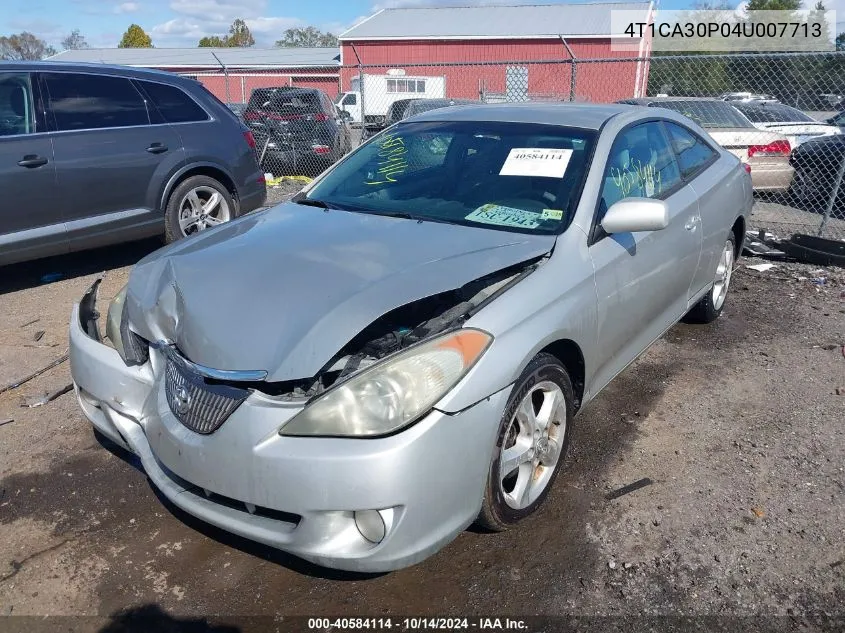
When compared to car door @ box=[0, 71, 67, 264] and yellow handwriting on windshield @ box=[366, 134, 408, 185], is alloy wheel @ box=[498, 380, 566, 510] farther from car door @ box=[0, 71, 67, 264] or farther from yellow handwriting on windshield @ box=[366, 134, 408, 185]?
car door @ box=[0, 71, 67, 264]

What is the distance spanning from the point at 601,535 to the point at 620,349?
0.94m

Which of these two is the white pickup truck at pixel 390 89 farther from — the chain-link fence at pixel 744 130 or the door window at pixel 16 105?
the door window at pixel 16 105

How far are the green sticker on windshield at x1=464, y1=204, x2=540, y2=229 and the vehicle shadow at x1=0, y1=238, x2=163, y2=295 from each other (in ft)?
14.6

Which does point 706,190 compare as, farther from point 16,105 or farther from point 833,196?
point 16,105

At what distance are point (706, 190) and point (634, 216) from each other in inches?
62.2

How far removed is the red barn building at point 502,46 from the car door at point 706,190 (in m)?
22.3

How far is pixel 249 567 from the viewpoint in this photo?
8.32 ft

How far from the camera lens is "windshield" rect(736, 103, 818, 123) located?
10773 millimetres

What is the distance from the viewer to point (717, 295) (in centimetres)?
494

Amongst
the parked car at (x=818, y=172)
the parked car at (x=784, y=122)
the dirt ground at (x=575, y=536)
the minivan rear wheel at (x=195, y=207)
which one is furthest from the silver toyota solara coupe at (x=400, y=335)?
the parked car at (x=784, y=122)

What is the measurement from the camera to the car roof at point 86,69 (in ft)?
17.5

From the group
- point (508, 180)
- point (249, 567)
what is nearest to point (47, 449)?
point (249, 567)

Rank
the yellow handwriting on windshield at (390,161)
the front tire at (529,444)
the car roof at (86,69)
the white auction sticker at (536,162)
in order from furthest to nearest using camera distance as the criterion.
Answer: the car roof at (86,69) < the yellow handwriting on windshield at (390,161) < the white auction sticker at (536,162) < the front tire at (529,444)

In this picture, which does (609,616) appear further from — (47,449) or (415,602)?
(47,449)
